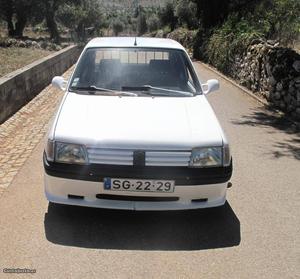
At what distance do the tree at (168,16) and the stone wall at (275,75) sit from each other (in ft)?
141

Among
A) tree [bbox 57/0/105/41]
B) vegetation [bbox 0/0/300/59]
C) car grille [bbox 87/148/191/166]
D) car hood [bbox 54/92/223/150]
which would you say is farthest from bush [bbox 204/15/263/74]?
tree [bbox 57/0/105/41]

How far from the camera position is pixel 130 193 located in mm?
4227

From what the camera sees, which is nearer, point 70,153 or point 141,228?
point 70,153

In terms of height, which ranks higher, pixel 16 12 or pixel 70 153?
pixel 70 153

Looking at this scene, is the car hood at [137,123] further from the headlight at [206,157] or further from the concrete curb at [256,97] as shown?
the concrete curb at [256,97]

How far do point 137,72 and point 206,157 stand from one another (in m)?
1.87

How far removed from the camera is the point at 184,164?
4.26 metres

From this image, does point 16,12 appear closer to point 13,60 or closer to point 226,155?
point 13,60

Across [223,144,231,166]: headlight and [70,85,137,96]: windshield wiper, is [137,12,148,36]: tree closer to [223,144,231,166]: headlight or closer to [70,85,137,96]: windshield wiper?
[70,85,137,96]: windshield wiper

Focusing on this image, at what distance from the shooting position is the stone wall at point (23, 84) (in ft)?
29.6

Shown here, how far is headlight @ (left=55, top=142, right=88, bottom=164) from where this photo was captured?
4.22 meters

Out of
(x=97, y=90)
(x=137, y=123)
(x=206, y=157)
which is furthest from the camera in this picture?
(x=97, y=90)

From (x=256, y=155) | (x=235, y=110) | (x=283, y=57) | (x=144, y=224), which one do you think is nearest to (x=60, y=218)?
(x=144, y=224)

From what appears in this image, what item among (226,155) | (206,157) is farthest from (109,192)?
(226,155)
